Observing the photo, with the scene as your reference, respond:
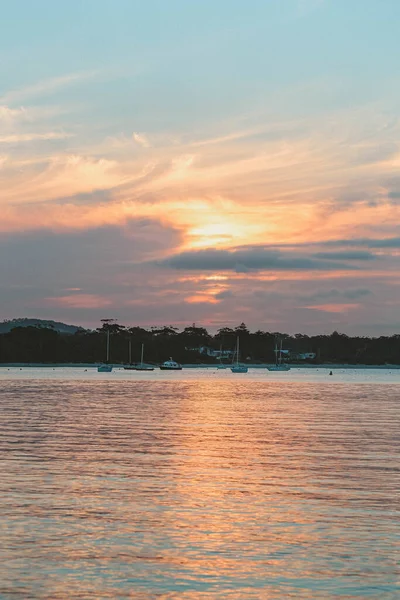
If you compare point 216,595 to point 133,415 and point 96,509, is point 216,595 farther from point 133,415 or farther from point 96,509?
point 133,415

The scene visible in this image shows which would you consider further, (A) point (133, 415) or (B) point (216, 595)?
(A) point (133, 415)

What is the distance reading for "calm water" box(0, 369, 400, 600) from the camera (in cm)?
2097

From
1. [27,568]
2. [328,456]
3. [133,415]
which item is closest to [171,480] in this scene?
[328,456]

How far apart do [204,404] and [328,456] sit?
61997mm

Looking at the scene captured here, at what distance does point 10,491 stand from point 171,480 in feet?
24.0

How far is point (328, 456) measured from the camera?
153 feet

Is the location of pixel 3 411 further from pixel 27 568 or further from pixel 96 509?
pixel 27 568

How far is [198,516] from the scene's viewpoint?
29172 millimetres

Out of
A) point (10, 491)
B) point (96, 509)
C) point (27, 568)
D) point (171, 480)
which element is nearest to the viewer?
point (27, 568)

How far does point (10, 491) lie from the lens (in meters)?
32.8

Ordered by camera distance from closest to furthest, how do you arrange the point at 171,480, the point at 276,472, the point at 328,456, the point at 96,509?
the point at 96,509
the point at 171,480
the point at 276,472
the point at 328,456

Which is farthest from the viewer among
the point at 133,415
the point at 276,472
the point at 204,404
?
the point at 204,404

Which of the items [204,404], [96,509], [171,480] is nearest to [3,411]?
[204,404]

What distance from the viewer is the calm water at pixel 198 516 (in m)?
21.0
